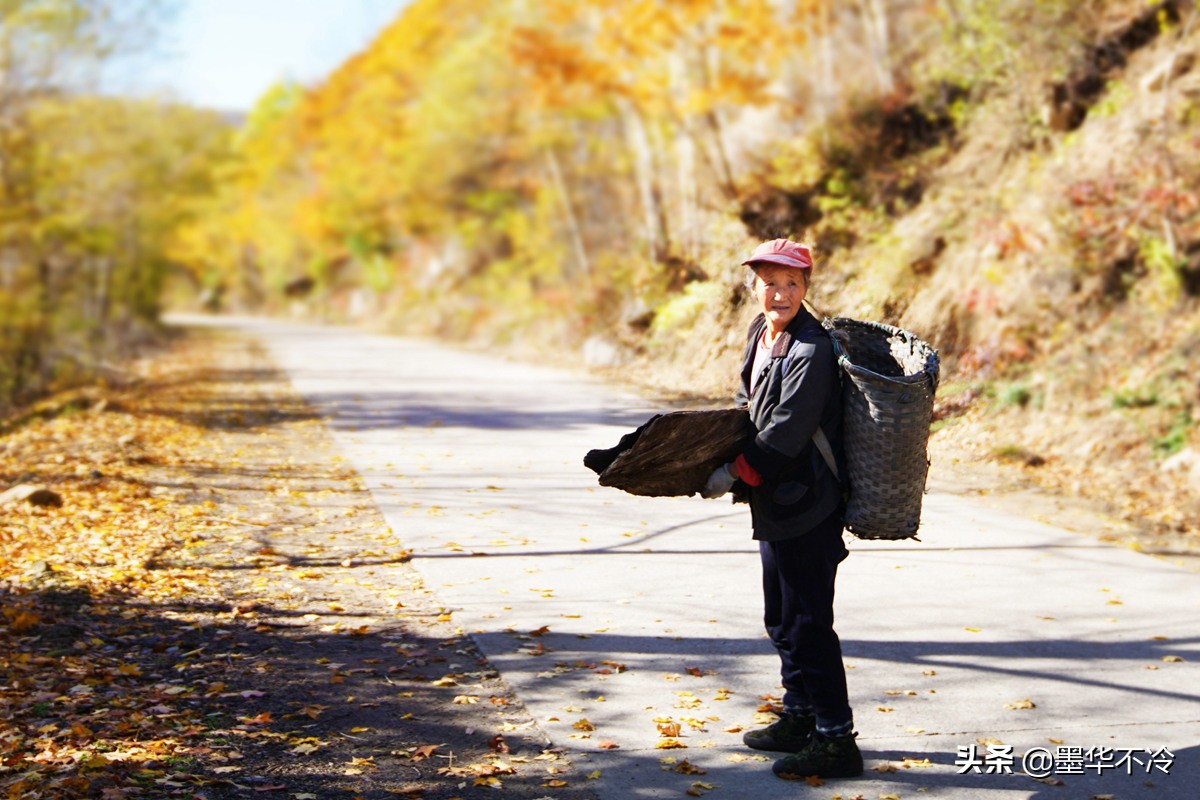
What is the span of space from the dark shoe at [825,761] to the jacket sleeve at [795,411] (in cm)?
109

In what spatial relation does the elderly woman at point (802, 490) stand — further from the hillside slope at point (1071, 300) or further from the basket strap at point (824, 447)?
the hillside slope at point (1071, 300)

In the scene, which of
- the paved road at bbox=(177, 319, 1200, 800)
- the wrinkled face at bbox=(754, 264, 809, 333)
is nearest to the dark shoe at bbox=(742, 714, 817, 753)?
the paved road at bbox=(177, 319, 1200, 800)

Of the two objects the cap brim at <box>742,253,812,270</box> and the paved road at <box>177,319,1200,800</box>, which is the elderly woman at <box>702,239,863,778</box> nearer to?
the cap brim at <box>742,253,812,270</box>

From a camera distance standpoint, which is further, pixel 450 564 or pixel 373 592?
pixel 450 564

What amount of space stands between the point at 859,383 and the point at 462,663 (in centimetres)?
275

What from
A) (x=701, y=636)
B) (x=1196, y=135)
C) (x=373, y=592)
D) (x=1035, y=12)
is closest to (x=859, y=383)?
(x=701, y=636)

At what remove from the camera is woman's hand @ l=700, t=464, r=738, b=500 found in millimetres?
5016

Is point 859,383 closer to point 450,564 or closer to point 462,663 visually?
point 462,663

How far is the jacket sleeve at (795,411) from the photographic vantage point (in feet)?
16.1

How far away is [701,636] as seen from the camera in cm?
709

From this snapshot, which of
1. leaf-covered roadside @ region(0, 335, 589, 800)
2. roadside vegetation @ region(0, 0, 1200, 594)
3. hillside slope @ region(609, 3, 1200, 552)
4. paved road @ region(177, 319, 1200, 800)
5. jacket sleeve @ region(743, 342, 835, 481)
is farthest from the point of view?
Answer: roadside vegetation @ region(0, 0, 1200, 594)

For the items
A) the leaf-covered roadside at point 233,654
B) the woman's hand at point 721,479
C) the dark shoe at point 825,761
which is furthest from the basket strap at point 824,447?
the leaf-covered roadside at point 233,654

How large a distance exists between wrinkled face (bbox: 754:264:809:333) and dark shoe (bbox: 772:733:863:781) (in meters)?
1.63

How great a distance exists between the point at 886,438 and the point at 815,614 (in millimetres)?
744
